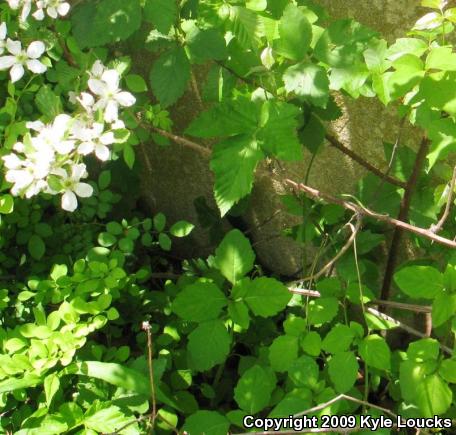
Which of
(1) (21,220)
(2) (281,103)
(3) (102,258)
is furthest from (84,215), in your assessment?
(2) (281,103)

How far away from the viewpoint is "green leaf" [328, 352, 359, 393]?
4.21 ft

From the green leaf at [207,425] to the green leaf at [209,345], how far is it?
0.44 feet

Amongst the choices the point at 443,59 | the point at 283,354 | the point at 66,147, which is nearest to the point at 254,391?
the point at 283,354

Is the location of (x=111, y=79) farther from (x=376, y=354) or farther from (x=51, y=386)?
(x=376, y=354)

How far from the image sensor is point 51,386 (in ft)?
4.23

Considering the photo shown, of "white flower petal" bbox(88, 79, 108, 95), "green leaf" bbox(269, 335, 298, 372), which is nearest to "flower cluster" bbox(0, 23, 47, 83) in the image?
"white flower petal" bbox(88, 79, 108, 95)

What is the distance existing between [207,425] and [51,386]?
344 mm

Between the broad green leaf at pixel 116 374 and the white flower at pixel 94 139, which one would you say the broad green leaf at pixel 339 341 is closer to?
the broad green leaf at pixel 116 374

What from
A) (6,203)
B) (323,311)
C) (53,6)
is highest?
(53,6)

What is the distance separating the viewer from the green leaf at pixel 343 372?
1.28 m

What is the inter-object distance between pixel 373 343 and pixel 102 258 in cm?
71

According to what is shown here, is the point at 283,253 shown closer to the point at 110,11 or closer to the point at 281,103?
the point at 281,103

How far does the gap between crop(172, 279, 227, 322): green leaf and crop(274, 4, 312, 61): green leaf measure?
574 millimetres

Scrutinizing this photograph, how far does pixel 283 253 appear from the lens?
2016mm
